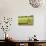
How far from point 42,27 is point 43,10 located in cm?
32

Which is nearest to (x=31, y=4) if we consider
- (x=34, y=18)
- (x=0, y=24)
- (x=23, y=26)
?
(x=34, y=18)

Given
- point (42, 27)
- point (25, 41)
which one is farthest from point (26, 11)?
point (25, 41)

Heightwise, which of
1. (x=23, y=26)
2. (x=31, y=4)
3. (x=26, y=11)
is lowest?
(x=23, y=26)

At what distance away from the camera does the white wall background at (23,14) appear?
7.10 ft

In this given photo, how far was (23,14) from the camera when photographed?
222cm

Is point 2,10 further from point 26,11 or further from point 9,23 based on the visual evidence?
point 26,11

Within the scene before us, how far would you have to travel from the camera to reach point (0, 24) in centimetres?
225

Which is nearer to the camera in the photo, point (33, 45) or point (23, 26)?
point (33, 45)

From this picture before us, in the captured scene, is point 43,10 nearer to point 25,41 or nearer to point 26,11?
point 26,11

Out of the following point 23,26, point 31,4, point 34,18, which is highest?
point 31,4

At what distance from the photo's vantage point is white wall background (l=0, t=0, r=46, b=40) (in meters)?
2.16

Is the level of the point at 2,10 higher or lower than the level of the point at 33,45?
higher

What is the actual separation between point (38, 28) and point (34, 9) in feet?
1.19

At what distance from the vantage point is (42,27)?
2162mm
